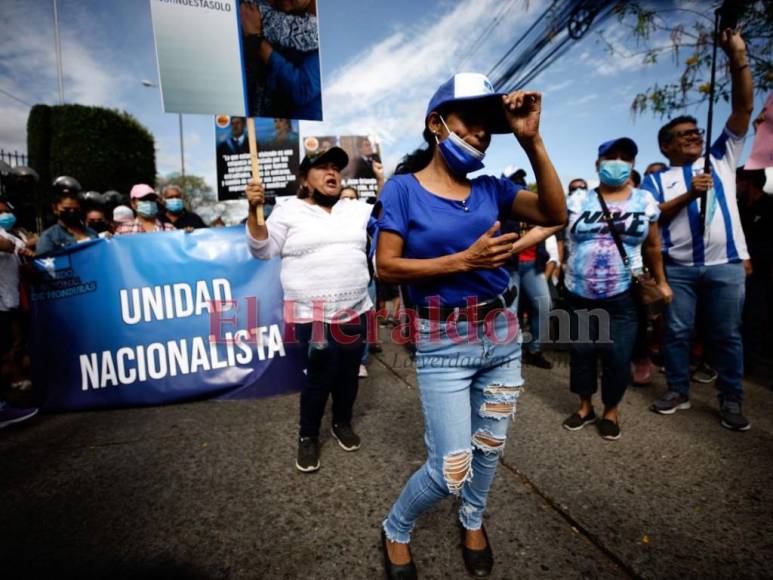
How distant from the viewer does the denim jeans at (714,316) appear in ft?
9.56

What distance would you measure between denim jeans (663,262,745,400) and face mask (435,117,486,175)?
251 centimetres

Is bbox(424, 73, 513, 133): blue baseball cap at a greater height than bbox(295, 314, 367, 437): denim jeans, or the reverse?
bbox(424, 73, 513, 133): blue baseball cap

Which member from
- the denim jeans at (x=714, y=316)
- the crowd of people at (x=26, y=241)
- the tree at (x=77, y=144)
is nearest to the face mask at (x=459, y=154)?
the denim jeans at (x=714, y=316)

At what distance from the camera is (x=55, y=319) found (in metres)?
3.61

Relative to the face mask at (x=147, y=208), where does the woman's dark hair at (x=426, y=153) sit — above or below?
below

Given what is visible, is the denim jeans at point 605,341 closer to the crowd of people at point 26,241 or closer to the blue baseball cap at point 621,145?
the blue baseball cap at point 621,145

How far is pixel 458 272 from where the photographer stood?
139 cm

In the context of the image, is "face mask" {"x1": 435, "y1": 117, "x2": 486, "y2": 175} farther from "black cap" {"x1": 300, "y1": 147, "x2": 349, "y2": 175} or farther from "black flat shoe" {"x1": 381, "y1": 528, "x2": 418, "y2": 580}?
"black flat shoe" {"x1": 381, "y1": 528, "x2": 418, "y2": 580}

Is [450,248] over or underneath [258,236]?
underneath

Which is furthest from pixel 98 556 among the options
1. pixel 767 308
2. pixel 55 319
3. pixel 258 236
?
pixel 767 308

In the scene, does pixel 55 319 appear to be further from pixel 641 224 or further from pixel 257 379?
pixel 641 224

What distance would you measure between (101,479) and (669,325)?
4170 millimetres

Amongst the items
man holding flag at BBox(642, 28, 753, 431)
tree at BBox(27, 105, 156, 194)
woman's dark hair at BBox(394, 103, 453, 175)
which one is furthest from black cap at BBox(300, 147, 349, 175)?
tree at BBox(27, 105, 156, 194)

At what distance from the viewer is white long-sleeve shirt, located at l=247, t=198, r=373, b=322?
8.05 feet
